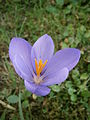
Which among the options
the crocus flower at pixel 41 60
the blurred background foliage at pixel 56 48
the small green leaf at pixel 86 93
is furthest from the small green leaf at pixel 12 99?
the small green leaf at pixel 86 93

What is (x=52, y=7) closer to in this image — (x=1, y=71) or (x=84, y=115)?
(x=1, y=71)

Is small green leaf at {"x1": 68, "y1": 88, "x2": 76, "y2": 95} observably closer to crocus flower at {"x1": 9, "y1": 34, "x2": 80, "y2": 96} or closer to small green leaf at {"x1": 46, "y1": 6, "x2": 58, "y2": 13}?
crocus flower at {"x1": 9, "y1": 34, "x2": 80, "y2": 96}

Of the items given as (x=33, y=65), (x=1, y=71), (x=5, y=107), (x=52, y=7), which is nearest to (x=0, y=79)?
(x=1, y=71)

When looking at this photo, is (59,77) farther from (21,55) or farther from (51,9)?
(51,9)

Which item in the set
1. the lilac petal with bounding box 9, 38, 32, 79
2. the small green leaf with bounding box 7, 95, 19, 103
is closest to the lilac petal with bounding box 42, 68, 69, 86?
the lilac petal with bounding box 9, 38, 32, 79

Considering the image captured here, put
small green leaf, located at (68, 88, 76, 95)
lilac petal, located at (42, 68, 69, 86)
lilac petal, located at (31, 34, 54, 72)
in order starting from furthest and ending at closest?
small green leaf, located at (68, 88, 76, 95) < lilac petal, located at (31, 34, 54, 72) < lilac petal, located at (42, 68, 69, 86)

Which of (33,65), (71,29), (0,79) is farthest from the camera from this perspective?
(71,29)

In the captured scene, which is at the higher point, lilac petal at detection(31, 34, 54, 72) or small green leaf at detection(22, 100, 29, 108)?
lilac petal at detection(31, 34, 54, 72)
